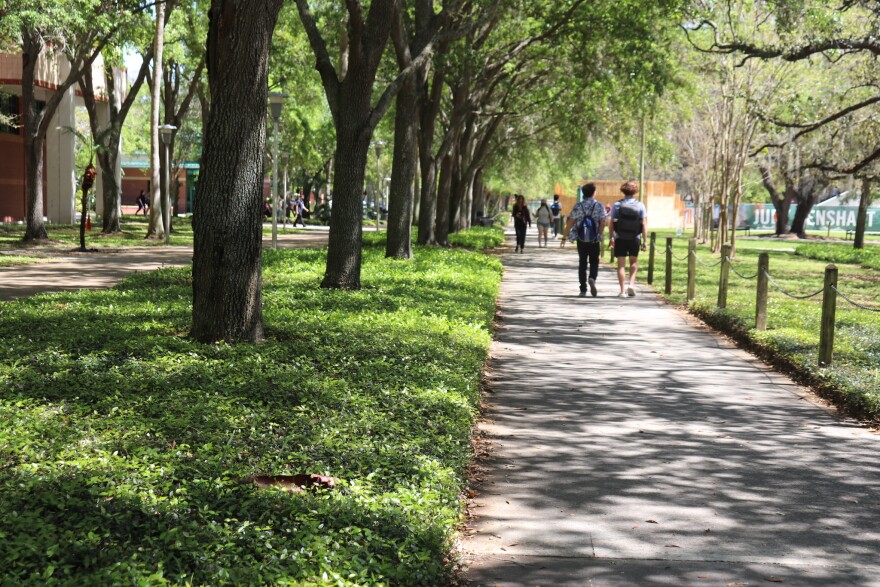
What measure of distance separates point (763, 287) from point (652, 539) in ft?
25.5

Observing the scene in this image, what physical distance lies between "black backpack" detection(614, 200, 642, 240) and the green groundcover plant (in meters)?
7.26

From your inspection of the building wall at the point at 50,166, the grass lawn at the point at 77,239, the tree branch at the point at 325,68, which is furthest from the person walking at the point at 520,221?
the tree branch at the point at 325,68

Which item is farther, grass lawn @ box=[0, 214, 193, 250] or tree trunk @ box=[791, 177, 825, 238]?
tree trunk @ box=[791, 177, 825, 238]

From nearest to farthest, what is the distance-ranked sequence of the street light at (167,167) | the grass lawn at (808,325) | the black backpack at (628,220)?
the grass lawn at (808,325) < the black backpack at (628,220) < the street light at (167,167)

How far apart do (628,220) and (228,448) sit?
12.5m

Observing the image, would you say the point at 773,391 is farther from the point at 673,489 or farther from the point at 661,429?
the point at 673,489

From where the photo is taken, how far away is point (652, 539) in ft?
16.8

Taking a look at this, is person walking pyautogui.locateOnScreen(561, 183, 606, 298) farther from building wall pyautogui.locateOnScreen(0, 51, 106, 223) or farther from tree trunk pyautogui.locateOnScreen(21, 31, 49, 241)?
building wall pyautogui.locateOnScreen(0, 51, 106, 223)

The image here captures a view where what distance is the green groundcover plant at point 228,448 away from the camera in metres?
4.02

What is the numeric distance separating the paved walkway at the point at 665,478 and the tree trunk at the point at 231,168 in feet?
7.92

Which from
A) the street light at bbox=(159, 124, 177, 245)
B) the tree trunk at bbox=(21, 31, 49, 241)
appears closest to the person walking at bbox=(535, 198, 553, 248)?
the street light at bbox=(159, 124, 177, 245)

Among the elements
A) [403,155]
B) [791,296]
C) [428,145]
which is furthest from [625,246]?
[428,145]

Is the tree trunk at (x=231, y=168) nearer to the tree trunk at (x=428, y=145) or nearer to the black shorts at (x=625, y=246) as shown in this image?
the black shorts at (x=625, y=246)

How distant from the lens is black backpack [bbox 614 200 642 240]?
669 inches
